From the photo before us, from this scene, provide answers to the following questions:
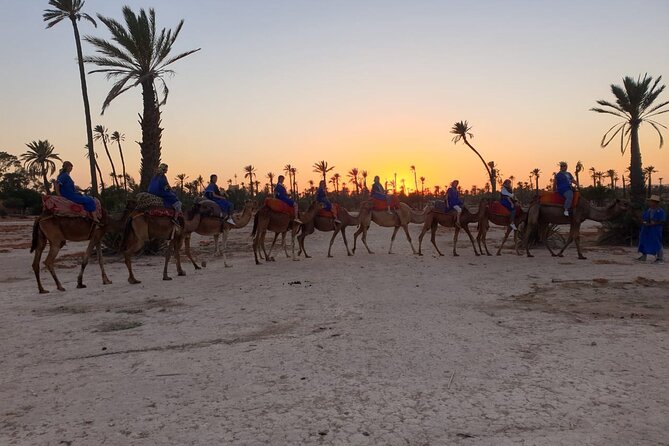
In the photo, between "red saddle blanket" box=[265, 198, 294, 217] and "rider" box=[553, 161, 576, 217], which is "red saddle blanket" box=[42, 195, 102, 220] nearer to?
"red saddle blanket" box=[265, 198, 294, 217]

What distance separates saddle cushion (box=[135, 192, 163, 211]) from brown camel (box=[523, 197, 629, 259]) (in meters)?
10.8

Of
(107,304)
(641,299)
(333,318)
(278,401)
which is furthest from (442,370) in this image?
(107,304)

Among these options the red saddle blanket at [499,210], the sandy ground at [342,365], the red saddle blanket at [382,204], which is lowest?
the sandy ground at [342,365]

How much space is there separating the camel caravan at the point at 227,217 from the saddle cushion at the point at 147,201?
0.02 metres

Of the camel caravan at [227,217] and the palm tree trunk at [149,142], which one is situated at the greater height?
the palm tree trunk at [149,142]

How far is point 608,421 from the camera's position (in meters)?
3.28

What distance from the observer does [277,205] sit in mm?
14203

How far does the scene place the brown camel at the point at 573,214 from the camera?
13587 mm

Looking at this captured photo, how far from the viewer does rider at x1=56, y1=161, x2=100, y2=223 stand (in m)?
9.55

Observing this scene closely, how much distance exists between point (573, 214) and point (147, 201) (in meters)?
11.9

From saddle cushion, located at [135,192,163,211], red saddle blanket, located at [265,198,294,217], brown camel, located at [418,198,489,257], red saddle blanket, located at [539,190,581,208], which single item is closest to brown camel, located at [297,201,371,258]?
red saddle blanket, located at [265,198,294,217]

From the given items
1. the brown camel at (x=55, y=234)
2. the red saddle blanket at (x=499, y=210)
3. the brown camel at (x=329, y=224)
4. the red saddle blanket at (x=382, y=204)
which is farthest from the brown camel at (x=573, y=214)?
the brown camel at (x=55, y=234)

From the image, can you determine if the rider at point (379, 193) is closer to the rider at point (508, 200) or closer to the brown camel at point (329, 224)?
the brown camel at point (329, 224)

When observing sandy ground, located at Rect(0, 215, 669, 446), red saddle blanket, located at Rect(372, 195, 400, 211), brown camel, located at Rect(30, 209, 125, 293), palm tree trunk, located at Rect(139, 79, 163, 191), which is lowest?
sandy ground, located at Rect(0, 215, 669, 446)
